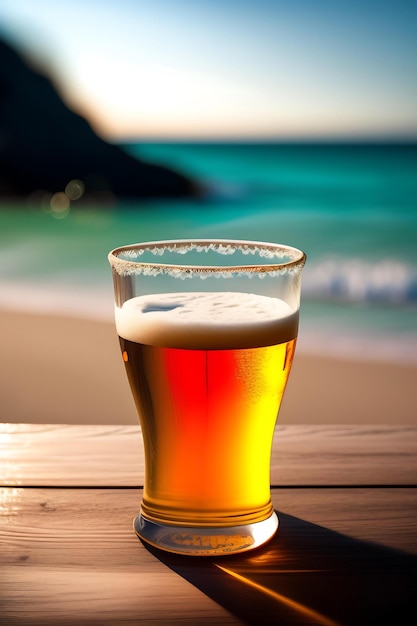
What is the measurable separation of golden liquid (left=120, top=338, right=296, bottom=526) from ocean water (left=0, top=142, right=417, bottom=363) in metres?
3.16

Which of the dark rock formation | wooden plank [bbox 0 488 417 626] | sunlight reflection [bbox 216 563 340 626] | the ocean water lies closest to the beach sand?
the ocean water

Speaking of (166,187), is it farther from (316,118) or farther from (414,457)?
(414,457)

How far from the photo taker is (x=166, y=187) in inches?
476

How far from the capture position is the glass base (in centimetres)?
72

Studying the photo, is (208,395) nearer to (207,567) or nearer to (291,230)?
(207,567)

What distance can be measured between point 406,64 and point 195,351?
1257 centimetres

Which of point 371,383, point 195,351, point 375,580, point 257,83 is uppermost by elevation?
point 257,83

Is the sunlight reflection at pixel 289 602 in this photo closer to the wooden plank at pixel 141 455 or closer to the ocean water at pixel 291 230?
the wooden plank at pixel 141 455

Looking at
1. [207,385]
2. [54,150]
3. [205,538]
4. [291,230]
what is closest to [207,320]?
[207,385]

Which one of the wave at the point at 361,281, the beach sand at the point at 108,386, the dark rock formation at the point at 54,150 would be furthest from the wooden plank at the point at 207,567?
the dark rock formation at the point at 54,150

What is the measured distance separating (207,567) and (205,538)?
1.7 inches

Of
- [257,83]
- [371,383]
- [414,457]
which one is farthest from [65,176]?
[414,457]

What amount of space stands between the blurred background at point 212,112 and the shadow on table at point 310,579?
719cm

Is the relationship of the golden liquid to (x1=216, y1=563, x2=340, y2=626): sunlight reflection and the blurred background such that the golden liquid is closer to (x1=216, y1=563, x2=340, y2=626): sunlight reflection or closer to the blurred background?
(x1=216, y1=563, x2=340, y2=626): sunlight reflection
